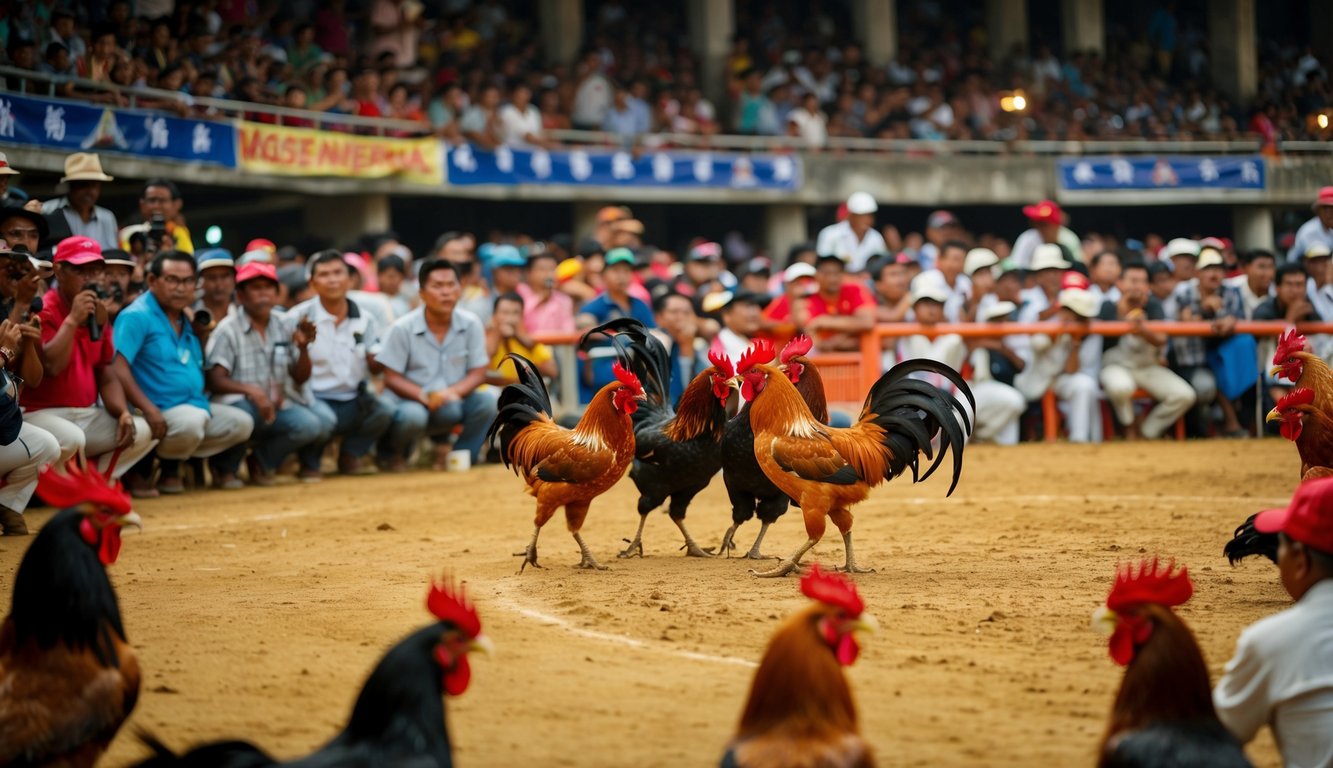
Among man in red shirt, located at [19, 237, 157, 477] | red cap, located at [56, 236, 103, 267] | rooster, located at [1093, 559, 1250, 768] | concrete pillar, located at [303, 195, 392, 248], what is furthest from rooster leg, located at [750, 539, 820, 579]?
concrete pillar, located at [303, 195, 392, 248]

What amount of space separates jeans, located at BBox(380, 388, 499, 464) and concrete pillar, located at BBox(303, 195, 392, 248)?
7.55 meters

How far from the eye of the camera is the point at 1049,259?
1530 centimetres

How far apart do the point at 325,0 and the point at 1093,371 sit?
12.2m

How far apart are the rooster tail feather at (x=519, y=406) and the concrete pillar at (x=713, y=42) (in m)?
18.4

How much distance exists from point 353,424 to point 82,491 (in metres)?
8.19

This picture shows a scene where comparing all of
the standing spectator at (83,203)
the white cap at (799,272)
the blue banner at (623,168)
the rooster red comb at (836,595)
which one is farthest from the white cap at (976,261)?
the rooster red comb at (836,595)

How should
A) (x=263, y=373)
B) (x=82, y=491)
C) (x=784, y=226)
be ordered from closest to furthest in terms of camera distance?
(x=82, y=491), (x=263, y=373), (x=784, y=226)

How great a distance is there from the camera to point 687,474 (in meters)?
8.20

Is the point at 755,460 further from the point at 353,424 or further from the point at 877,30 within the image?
the point at 877,30

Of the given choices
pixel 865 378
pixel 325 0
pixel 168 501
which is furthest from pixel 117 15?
pixel 865 378

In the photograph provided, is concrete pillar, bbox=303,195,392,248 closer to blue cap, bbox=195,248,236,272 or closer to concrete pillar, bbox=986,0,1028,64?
blue cap, bbox=195,248,236,272

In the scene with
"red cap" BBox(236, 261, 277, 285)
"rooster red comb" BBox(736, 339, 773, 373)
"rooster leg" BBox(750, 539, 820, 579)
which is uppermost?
"red cap" BBox(236, 261, 277, 285)

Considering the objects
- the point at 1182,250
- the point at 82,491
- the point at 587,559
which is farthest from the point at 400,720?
the point at 1182,250

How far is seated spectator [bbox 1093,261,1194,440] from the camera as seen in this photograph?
47.6ft
